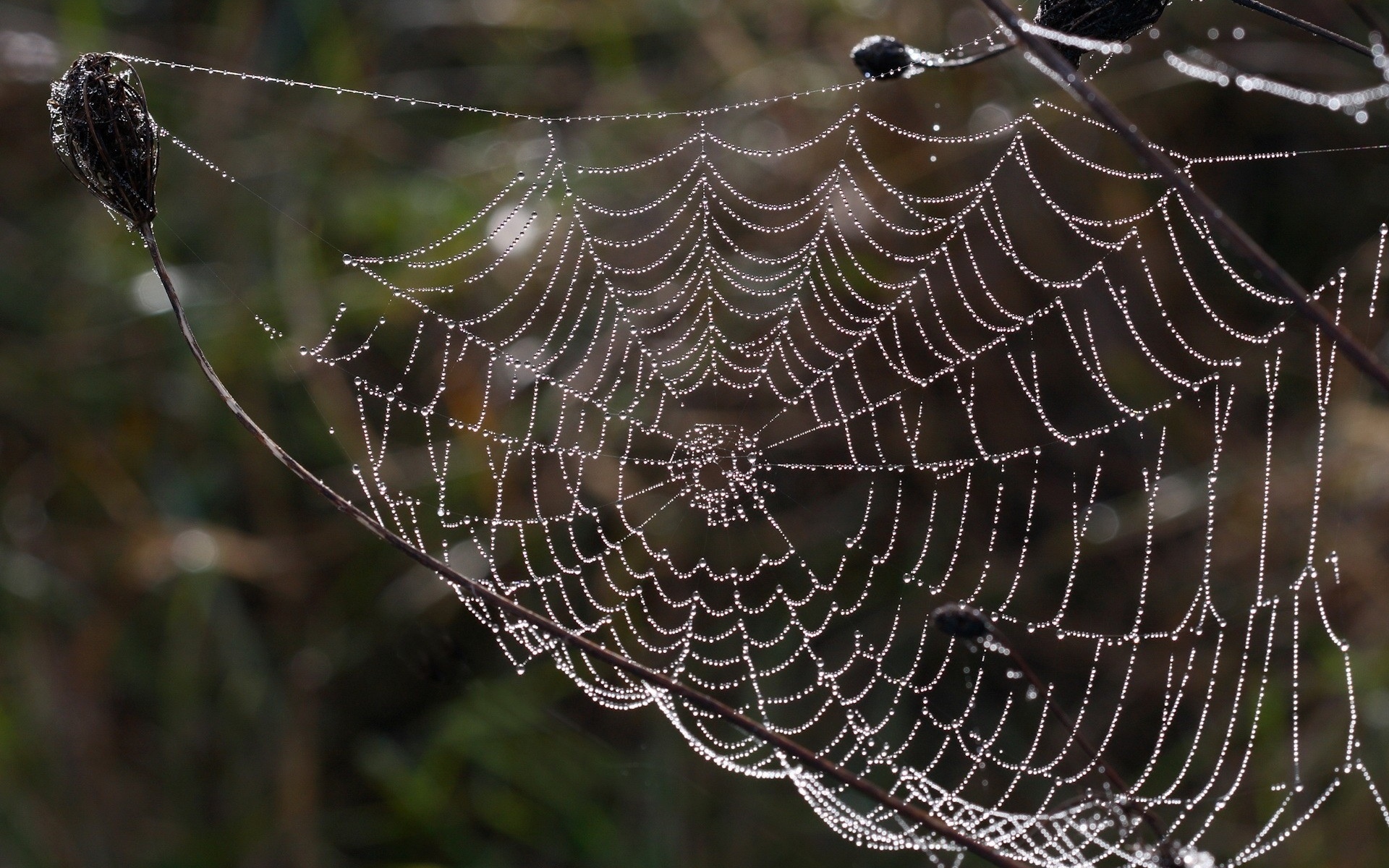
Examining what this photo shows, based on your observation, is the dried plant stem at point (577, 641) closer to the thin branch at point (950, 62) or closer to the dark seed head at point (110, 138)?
the dark seed head at point (110, 138)

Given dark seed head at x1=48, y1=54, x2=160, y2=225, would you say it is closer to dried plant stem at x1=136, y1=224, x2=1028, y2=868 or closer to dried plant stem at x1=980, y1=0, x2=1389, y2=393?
dried plant stem at x1=136, y1=224, x2=1028, y2=868

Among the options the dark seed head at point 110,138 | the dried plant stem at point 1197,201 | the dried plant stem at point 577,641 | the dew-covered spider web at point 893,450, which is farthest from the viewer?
the dew-covered spider web at point 893,450

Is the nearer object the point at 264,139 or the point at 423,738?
the point at 423,738

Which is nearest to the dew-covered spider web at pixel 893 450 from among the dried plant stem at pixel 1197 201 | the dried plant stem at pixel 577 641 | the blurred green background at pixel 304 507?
the blurred green background at pixel 304 507

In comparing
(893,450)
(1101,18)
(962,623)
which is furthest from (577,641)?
(893,450)

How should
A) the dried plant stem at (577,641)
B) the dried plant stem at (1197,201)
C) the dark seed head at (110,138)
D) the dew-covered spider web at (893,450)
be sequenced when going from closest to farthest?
the dried plant stem at (1197,201), the dried plant stem at (577,641), the dark seed head at (110,138), the dew-covered spider web at (893,450)

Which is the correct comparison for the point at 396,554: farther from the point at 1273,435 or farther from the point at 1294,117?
the point at 1294,117

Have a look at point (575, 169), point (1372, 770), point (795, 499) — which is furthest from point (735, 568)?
point (1372, 770)
